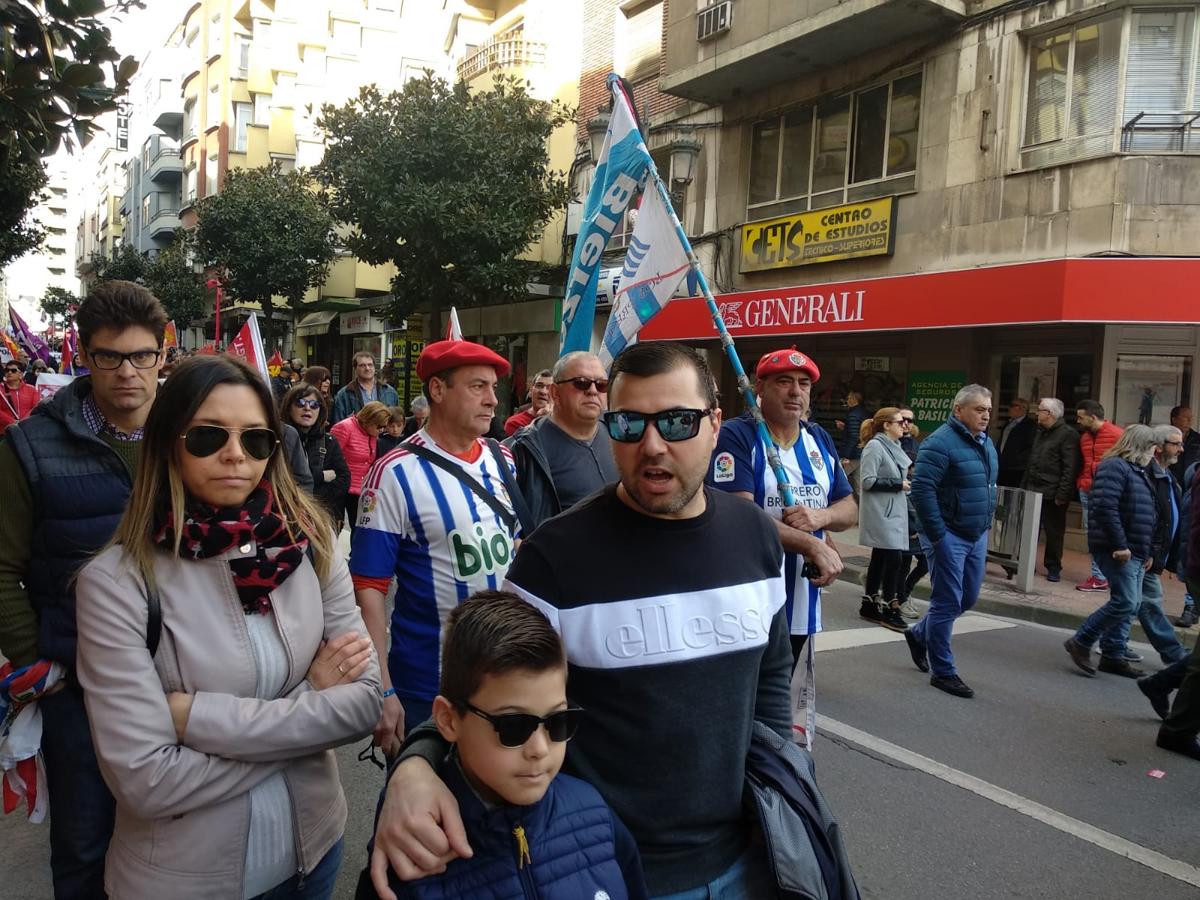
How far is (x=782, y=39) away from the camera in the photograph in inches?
533

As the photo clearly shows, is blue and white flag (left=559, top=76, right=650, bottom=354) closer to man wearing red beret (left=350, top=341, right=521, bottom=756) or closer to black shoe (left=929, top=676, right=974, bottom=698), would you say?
man wearing red beret (left=350, top=341, right=521, bottom=756)

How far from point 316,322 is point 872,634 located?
1158 inches

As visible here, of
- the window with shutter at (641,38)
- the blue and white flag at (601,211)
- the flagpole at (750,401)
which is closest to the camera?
the flagpole at (750,401)

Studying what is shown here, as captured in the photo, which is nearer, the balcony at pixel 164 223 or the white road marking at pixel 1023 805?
the white road marking at pixel 1023 805

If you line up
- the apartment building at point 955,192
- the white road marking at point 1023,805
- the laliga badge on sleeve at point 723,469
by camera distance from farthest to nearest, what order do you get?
the apartment building at point 955,192 < the laliga badge on sleeve at point 723,469 < the white road marking at point 1023,805

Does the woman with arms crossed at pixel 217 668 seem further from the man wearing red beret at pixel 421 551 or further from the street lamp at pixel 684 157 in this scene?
the street lamp at pixel 684 157

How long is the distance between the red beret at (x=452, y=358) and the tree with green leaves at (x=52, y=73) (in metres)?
2.59

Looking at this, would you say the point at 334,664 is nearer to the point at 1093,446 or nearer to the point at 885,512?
the point at 885,512

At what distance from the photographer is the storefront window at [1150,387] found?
10914 mm

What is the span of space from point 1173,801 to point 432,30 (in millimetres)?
31462

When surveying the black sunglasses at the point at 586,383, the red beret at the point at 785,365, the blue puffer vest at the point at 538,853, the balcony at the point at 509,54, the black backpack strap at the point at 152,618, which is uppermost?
the balcony at the point at 509,54

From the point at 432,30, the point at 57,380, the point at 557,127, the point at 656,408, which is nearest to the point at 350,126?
the point at 557,127


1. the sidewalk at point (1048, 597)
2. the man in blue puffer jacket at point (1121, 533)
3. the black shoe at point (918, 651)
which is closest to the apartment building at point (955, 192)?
the sidewalk at point (1048, 597)

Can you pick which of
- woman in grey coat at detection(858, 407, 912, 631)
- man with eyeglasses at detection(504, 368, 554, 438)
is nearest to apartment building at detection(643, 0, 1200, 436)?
woman in grey coat at detection(858, 407, 912, 631)
